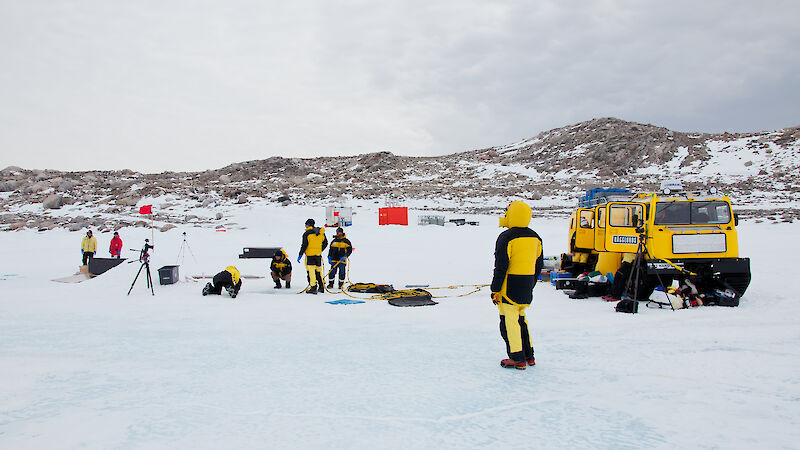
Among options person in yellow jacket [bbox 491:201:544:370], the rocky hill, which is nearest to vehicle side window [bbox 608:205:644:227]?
person in yellow jacket [bbox 491:201:544:370]

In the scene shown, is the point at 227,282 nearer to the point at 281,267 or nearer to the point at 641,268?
the point at 281,267

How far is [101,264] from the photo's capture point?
12398 millimetres

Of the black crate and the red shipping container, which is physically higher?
the red shipping container

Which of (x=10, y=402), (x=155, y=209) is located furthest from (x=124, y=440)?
(x=155, y=209)

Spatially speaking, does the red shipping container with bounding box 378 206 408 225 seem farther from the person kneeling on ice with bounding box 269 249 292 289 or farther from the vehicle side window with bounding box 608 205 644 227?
the vehicle side window with bounding box 608 205 644 227

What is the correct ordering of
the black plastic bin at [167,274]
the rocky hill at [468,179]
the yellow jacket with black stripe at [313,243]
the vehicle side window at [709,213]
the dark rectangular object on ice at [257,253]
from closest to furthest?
the vehicle side window at [709,213], the yellow jacket with black stripe at [313,243], the black plastic bin at [167,274], the dark rectangular object on ice at [257,253], the rocky hill at [468,179]

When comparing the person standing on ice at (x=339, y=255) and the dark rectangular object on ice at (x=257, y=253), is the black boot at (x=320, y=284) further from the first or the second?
the dark rectangular object on ice at (x=257, y=253)

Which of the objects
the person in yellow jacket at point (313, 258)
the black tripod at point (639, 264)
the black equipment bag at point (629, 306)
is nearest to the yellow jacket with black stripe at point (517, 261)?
the black equipment bag at point (629, 306)

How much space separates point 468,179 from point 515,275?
68428 millimetres

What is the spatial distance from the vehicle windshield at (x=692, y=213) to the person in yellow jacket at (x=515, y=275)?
211 inches

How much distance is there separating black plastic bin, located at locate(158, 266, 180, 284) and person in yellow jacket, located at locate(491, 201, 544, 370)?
859cm

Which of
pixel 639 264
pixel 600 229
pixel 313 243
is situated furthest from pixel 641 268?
pixel 313 243

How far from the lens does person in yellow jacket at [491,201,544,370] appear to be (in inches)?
196

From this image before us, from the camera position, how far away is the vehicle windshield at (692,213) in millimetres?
9086
